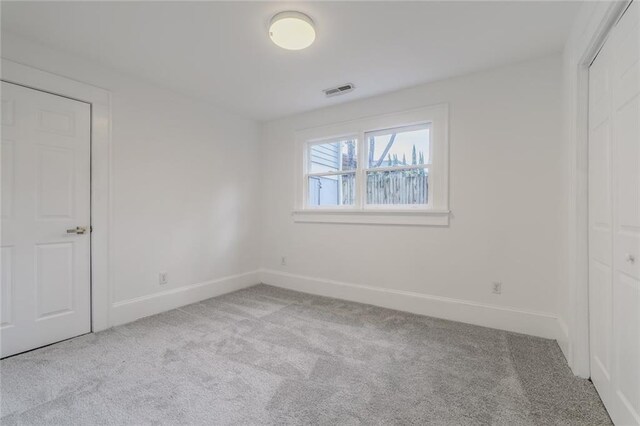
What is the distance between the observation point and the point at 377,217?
347cm

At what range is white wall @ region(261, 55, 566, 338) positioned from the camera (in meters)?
2.58

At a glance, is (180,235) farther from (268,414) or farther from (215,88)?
(268,414)

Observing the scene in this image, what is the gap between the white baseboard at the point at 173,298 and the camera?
115 inches

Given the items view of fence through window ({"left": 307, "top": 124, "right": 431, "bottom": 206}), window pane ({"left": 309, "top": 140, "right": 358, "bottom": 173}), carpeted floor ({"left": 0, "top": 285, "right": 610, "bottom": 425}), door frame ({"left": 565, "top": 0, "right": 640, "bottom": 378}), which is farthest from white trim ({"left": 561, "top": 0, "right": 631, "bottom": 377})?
window pane ({"left": 309, "top": 140, "right": 358, "bottom": 173})

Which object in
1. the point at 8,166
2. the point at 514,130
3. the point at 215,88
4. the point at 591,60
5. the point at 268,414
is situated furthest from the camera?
the point at 215,88

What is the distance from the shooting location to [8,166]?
2.26m

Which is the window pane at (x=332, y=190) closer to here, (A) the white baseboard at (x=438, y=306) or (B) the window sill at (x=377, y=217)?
(B) the window sill at (x=377, y=217)

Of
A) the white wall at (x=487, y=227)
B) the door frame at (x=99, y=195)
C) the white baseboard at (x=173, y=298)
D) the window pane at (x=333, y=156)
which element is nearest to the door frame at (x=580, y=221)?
the white wall at (x=487, y=227)

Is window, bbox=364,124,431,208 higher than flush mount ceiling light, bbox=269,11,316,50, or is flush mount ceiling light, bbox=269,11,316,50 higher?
flush mount ceiling light, bbox=269,11,316,50

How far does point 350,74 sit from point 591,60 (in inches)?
72.8

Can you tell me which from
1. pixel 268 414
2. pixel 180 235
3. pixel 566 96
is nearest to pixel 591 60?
pixel 566 96

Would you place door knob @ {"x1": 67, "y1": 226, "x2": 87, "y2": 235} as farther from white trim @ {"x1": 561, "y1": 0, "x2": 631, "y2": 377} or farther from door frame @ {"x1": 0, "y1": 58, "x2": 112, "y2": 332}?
white trim @ {"x1": 561, "y1": 0, "x2": 631, "y2": 377}

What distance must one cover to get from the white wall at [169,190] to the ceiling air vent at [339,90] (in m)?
1.50

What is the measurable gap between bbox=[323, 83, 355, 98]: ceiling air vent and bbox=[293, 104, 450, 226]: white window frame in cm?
43
